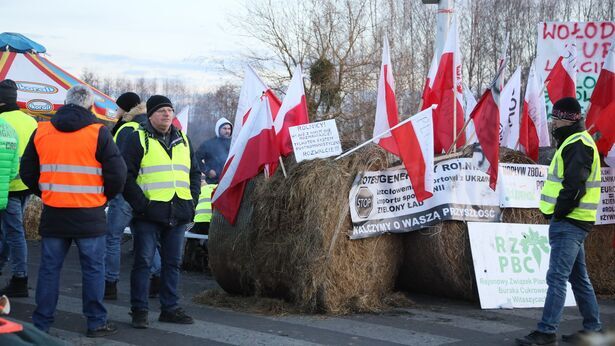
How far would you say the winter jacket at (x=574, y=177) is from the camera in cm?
640

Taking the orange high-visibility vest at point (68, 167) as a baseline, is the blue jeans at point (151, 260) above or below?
below

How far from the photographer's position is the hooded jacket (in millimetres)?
6246

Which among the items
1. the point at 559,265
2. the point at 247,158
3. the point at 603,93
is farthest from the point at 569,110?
the point at 247,158

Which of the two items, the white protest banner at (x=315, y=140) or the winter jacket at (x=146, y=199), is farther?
the white protest banner at (x=315, y=140)

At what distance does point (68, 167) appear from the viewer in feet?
20.5

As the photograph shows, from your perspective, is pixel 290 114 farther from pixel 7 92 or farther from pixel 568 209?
pixel 568 209

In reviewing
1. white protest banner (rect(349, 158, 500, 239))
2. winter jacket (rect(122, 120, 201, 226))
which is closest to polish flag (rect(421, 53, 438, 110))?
white protest banner (rect(349, 158, 500, 239))

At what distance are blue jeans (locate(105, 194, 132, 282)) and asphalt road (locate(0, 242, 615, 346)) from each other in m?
0.28

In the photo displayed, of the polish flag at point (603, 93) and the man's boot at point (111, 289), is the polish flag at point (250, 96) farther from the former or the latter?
the polish flag at point (603, 93)

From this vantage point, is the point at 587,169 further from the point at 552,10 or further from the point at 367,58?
the point at 552,10

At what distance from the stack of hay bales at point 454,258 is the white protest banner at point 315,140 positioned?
4.25ft

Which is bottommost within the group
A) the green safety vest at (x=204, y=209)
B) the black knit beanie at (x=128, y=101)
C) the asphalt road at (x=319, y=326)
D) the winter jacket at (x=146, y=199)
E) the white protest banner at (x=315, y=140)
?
the asphalt road at (x=319, y=326)

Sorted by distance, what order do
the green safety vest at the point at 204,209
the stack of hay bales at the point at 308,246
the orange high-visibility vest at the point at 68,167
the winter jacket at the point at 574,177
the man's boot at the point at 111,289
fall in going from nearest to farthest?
the orange high-visibility vest at the point at 68,167
the winter jacket at the point at 574,177
the stack of hay bales at the point at 308,246
the man's boot at the point at 111,289
the green safety vest at the point at 204,209

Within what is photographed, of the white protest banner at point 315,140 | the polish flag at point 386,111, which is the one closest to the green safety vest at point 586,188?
the polish flag at point 386,111
